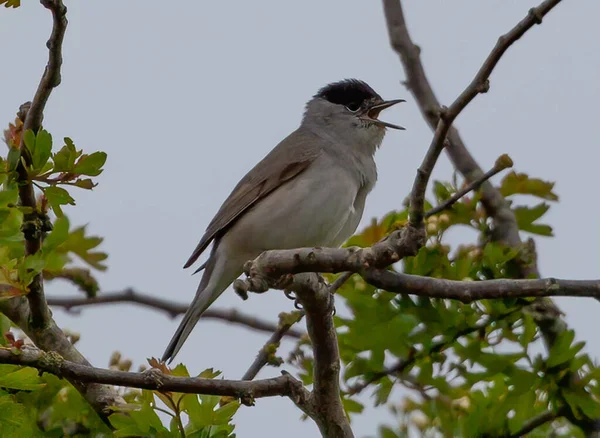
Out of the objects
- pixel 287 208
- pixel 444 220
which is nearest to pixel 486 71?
pixel 444 220

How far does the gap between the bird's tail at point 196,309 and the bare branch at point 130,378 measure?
182 centimetres

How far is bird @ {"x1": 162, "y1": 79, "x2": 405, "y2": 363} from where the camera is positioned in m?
5.01

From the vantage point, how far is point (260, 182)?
536cm

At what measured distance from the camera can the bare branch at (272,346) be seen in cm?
392

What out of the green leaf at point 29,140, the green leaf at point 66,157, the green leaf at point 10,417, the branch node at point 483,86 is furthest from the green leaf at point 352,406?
the branch node at point 483,86

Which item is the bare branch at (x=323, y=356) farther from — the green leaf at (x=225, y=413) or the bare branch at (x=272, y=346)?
the bare branch at (x=272, y=346)

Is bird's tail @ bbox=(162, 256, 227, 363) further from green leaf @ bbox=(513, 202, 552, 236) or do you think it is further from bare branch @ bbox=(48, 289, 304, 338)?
green leaf @ bbox=(513, 202, 552, 236)

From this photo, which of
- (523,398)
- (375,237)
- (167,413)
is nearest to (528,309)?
(523,398)

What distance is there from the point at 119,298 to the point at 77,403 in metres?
1.38

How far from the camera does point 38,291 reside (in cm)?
315

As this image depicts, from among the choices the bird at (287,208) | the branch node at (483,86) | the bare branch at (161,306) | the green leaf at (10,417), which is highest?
the bird at (287,208)

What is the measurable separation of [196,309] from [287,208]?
74cm

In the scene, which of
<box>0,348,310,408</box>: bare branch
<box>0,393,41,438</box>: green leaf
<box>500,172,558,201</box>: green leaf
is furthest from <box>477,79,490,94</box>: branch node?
<box>500,172,558,201</box>: green leaf

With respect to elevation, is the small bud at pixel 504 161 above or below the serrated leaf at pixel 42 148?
below
